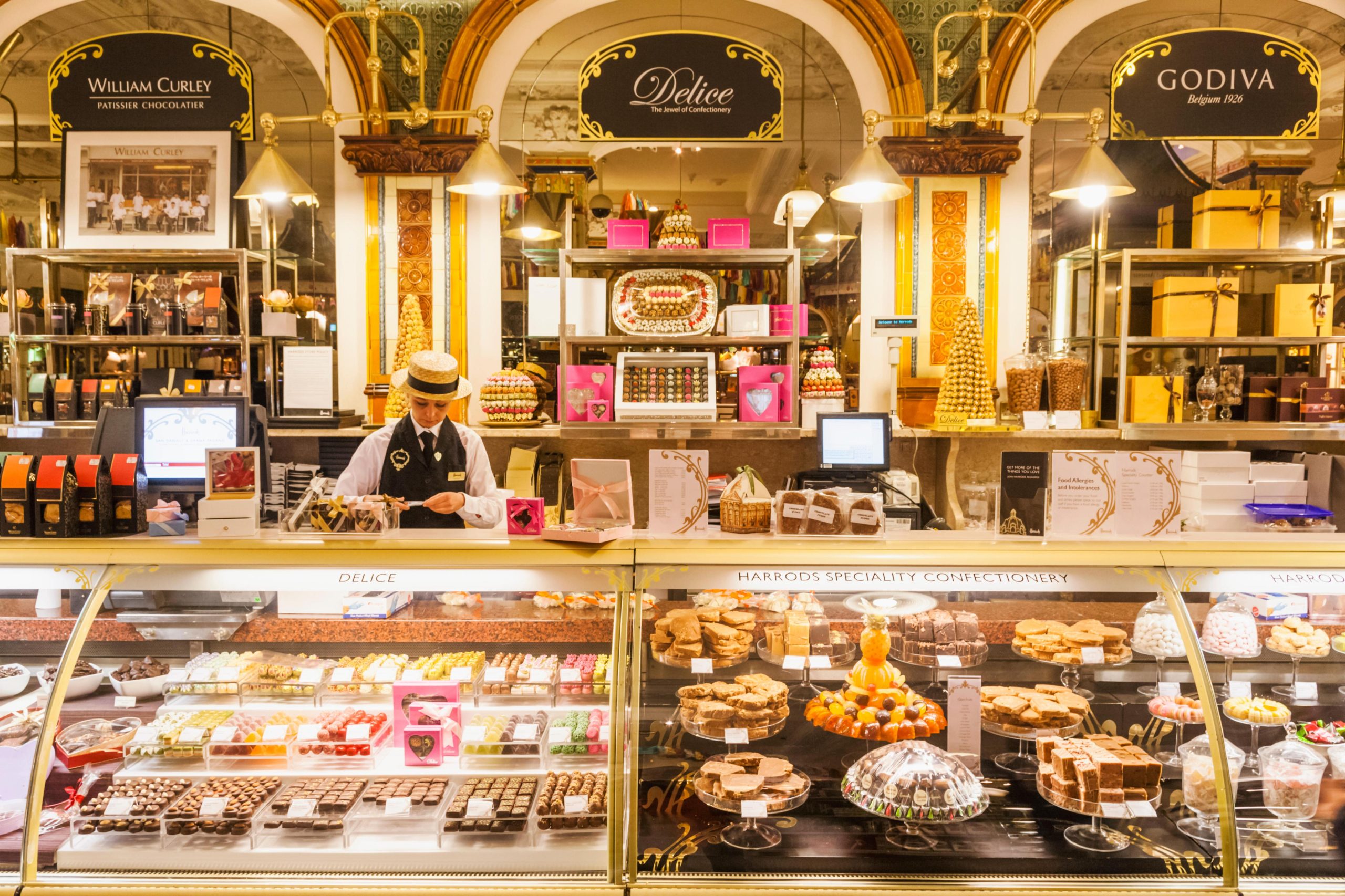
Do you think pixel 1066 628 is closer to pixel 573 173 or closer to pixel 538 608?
pixel 538 608

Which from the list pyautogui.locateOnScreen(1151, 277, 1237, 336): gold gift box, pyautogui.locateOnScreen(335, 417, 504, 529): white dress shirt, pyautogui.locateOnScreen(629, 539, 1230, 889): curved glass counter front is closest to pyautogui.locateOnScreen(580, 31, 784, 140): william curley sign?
pyautogui.locateOnScreen(335, 417, 504, 529): white dress shirt

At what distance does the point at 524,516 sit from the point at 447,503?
0.75 m

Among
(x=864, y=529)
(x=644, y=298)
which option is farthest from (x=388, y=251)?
(x=864, y=529)

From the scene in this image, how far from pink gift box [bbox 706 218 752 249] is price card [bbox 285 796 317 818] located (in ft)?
12.9

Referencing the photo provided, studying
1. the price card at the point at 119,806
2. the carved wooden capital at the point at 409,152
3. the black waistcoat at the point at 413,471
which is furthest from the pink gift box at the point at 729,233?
the price card at the point at 119,806

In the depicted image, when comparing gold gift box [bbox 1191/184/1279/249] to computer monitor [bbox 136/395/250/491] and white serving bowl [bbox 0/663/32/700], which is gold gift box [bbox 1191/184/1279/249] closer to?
computer monitor [bbox 136/395/250/491]

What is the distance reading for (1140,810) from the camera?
2262 mm

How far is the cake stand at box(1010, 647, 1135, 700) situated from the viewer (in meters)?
2.72

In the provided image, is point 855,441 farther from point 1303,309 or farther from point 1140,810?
point 1140,810

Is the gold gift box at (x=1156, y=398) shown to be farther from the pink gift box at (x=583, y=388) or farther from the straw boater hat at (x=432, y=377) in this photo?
the straw boater hat at (x=432, y=377)

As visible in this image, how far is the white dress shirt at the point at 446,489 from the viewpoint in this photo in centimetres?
369

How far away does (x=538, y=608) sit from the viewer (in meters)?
2.72

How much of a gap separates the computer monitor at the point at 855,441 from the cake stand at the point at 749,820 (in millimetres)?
3138

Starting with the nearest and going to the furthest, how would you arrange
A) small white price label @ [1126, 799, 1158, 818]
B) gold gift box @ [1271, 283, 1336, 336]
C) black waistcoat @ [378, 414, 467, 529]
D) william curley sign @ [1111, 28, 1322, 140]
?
small white price label @ [1126, 799, 1158, 818]
black waistcoat @ [378, 414, 467, 529]
william curley sign @ [1111, 28, 1322, 140]
gold gift box @ [1271, 283, 1336, 336]
